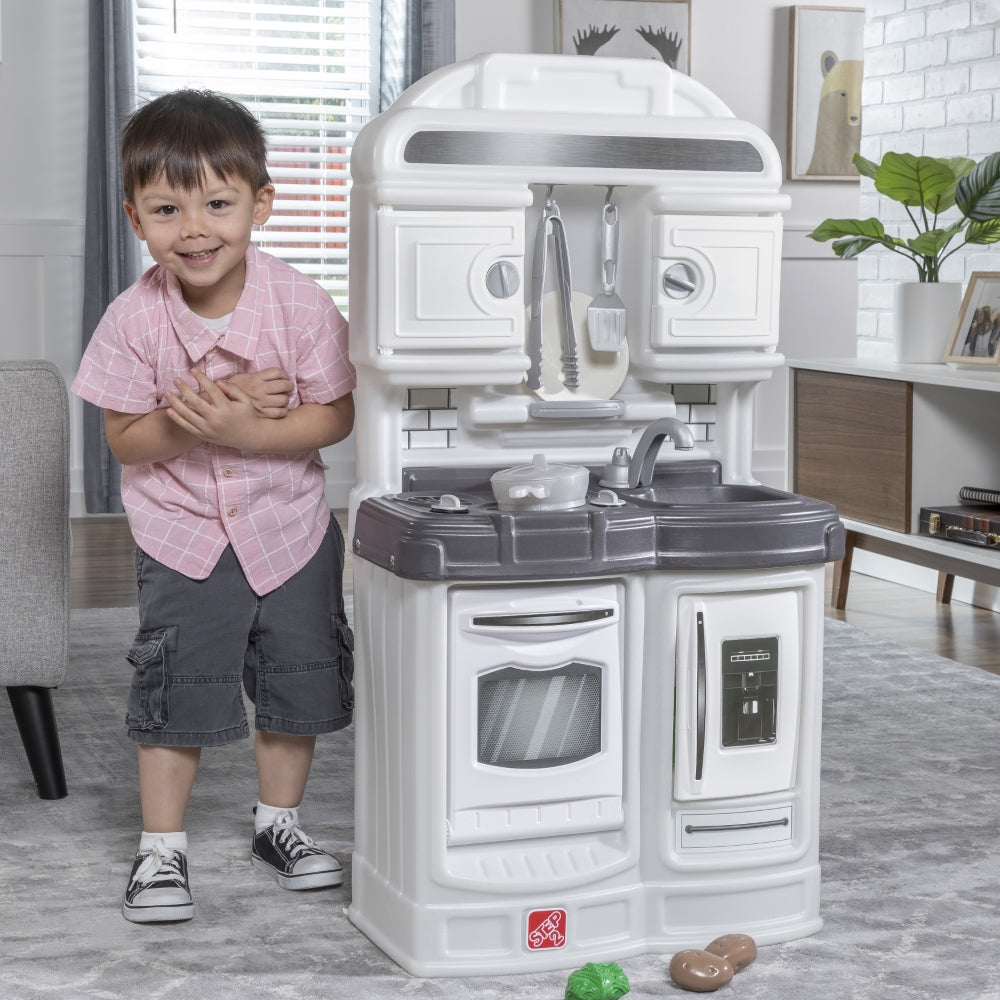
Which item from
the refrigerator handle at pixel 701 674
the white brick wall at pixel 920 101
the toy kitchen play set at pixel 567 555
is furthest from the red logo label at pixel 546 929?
the white brick wall at pixel 920 101

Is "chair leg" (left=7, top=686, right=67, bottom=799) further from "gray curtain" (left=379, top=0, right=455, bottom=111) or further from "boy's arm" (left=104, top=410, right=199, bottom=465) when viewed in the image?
"gray curtain" (left=379, top=0, right=455, bottom=111)

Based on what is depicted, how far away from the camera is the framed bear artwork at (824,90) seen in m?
5.45

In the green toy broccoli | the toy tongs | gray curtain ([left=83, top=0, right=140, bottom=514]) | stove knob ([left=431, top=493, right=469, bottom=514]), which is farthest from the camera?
gray curtain ([left=83, top=0, right=140, bottom=514])

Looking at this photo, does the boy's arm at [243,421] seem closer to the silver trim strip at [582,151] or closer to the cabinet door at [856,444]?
the silver trim strip at [582,151]

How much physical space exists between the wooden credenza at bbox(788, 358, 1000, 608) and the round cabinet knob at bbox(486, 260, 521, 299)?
1796 mm

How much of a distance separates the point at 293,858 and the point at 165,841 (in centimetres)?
17

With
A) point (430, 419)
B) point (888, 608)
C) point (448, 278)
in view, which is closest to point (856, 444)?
point (888, 608)

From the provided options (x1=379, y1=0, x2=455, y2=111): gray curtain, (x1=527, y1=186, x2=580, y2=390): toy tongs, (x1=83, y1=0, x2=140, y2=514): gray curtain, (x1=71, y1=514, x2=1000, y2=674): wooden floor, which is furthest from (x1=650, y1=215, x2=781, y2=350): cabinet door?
(x1=379, y1=0, x2=455, y2=111): gray curtain

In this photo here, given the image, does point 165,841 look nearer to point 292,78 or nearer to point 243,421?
point 243,421

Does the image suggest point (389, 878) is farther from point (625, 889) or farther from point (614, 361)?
point (614, 361)

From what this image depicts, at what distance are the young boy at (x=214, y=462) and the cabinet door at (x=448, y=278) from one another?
153 mm

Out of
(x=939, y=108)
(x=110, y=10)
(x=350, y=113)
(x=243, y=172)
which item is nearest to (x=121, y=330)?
(x=243, y=172)

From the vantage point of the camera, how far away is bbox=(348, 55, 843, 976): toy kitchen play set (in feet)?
5.31

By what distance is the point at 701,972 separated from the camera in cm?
159
